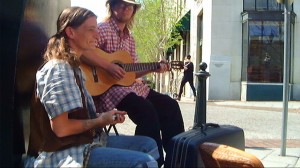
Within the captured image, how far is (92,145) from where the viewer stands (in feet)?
7.66

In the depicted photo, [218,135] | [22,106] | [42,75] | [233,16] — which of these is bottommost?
[218,135]

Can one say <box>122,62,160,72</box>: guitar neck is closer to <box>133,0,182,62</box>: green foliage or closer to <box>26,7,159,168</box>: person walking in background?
A: <box>26,7,159,168</box>: person walking in background

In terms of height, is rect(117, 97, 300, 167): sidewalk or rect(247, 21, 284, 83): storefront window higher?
rect(247, 21, 284, 83): storefront window

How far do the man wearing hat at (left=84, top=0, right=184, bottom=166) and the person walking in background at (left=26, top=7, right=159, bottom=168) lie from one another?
36.5 inches

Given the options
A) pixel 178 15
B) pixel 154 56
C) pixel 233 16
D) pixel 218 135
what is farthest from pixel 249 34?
pixel 218 135

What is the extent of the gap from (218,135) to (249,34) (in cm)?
1705

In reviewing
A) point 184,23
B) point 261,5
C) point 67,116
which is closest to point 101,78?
point 67,116

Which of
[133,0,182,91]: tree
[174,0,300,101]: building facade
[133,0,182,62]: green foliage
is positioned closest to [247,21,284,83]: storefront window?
[174,0,300,101]: building facade

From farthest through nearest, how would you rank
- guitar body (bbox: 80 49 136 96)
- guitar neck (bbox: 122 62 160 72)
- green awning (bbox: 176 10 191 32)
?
1. green awning (bbox: 176 10 191 32)
2. guitar neck (bbox: 122 62 160 72)
3. guitar body (bbox: 80 49 136 96)

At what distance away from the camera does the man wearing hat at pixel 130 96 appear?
3373 millimetres

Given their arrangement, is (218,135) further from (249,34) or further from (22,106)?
(249,34)

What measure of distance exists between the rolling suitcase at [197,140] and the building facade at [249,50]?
632 inches

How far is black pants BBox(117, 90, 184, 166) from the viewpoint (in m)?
3.36

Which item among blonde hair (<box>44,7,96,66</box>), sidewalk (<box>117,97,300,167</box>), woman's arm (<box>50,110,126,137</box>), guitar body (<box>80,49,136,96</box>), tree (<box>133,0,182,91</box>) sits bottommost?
sidewalk (<box>117,97,300,167</box>)
